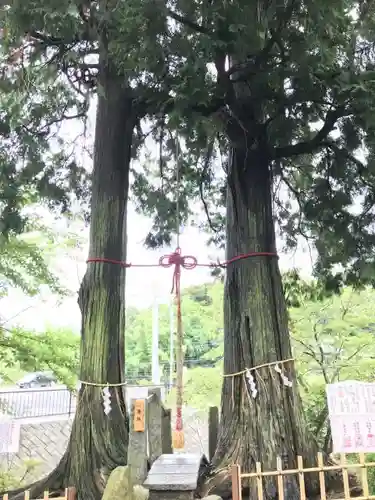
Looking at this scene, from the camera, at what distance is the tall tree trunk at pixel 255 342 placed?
3.88 meters

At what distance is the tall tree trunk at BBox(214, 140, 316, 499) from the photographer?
3883 millimetres

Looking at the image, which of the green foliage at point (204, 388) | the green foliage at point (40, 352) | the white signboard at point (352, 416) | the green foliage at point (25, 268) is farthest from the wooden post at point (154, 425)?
the green foliage at point (204, 388)

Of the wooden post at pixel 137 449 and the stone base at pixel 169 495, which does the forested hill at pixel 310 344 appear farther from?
the stone base at pixel 169 495

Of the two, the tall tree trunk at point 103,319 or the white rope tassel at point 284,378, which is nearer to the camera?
the tall tree trunk at point 103,319

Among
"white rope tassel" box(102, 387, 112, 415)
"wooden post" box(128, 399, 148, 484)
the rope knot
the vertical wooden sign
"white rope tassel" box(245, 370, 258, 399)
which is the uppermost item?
the rope knot

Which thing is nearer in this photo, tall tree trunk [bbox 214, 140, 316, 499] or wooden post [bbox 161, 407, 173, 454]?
tall tree trunk [bbox 214, 140, 316, 499]

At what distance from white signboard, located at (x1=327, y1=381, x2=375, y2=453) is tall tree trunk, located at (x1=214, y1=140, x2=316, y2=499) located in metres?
0.78

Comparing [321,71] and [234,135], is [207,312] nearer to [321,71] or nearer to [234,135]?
[234,135]

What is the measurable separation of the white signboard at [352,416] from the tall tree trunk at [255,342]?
2.56ft

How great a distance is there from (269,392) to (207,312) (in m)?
7.64

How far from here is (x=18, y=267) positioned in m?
6.38

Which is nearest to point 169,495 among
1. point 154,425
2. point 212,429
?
point 154,425

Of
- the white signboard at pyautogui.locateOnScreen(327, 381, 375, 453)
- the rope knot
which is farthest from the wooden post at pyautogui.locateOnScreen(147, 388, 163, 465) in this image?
the white signboard at pyautogui.locateOnScreen(327, 381, 375, 453)

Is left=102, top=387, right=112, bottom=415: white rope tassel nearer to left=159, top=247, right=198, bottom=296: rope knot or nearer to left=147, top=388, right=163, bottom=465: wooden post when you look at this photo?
left=147, top=388, right=163, bottom=465: wooden post
